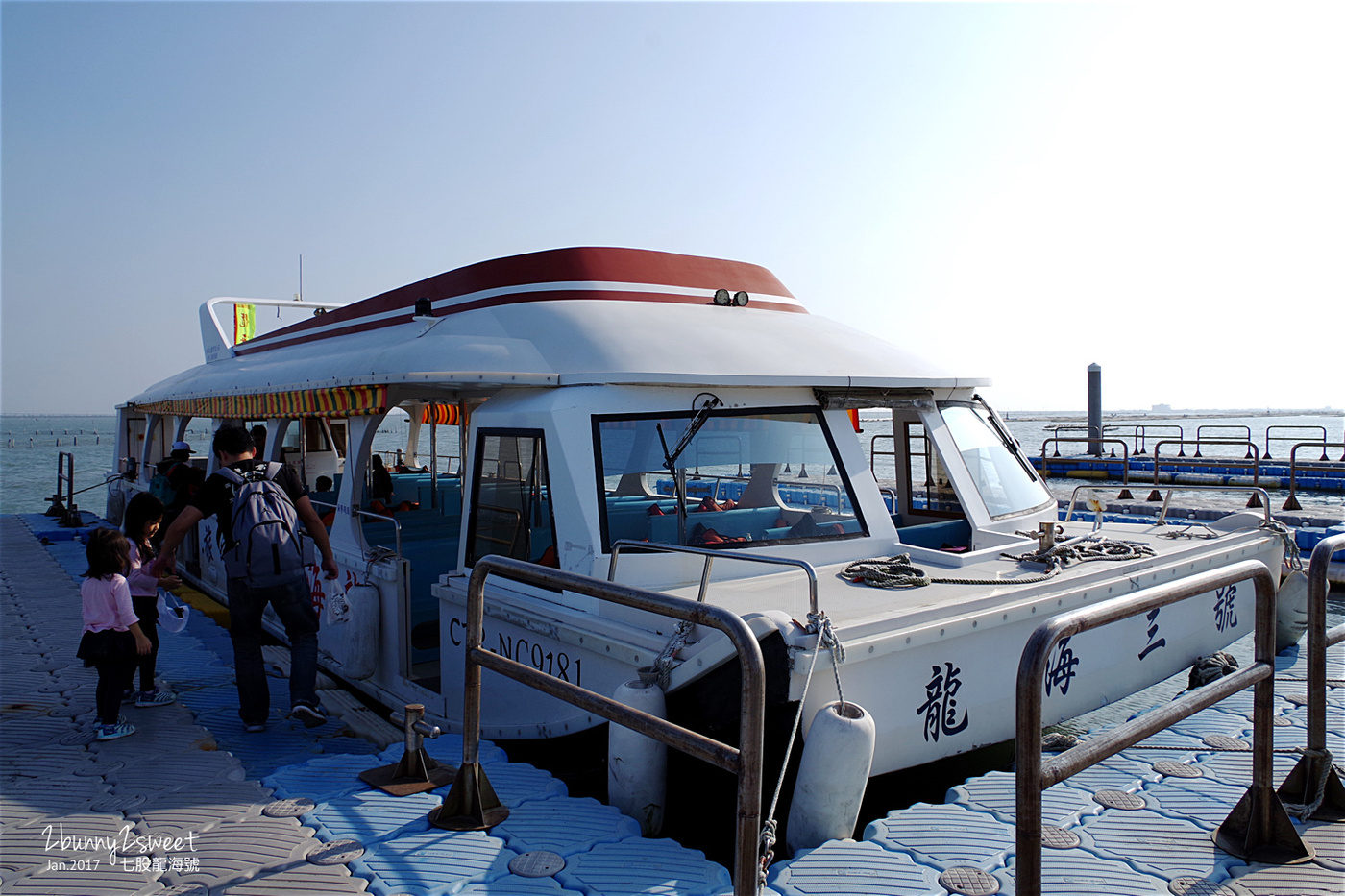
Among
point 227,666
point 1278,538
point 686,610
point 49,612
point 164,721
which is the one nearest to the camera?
point 686,610

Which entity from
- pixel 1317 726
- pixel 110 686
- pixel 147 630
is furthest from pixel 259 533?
pixel 1317 726

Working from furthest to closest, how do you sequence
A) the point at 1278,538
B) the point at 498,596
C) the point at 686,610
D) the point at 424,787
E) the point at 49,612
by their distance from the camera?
the point at 49,612, the point at 1278,538, the point at 498,596, the point at 424,787, the point at 686,610

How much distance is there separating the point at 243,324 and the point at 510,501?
9.89 m

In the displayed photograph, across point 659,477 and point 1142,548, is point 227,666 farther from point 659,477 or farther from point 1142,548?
point 1142,548

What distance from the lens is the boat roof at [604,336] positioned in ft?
16.5

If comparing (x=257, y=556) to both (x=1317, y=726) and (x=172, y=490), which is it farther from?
(x=1317, y=726)

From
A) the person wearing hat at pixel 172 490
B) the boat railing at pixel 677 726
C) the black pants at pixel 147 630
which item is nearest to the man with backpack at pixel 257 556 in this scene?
the black pants at pixel 147 630

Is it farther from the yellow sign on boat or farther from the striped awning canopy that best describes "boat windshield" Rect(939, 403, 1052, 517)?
the yellow sign on boat

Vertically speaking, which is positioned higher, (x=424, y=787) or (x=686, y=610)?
(x=686, y=610)

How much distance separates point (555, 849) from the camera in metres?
3.02

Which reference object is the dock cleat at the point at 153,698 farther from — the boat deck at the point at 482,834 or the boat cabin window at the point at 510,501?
the boat cabin window at the point at 510,501

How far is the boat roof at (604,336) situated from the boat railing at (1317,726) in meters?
2.71

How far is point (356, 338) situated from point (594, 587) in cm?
569

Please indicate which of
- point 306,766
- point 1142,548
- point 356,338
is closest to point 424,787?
point 306,766
